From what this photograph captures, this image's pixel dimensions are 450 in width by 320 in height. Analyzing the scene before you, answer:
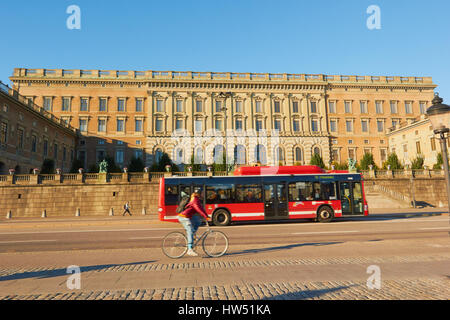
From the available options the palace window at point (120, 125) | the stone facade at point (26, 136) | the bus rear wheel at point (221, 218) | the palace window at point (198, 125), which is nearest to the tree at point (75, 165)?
the stone facade at point (26, 136)

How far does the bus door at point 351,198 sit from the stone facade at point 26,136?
113 feet

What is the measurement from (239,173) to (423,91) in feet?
188

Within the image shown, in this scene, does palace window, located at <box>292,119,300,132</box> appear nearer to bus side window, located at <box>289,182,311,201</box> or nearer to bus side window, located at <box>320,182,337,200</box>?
bus side window, located at <box>320,182,337,200</box>

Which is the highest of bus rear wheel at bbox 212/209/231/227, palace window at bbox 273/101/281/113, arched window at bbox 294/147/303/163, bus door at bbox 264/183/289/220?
palace window at bbox 273/101/281/113

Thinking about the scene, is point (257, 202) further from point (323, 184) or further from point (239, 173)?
point (323, 184)

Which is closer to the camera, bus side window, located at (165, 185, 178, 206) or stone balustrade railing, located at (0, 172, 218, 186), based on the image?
bus side window, located at (165, 185, 178, 206)

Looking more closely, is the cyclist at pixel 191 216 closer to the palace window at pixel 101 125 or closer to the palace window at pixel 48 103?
the palace window at pixel 101 125

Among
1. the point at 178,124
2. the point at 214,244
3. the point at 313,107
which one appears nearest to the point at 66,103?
the point at 178,124

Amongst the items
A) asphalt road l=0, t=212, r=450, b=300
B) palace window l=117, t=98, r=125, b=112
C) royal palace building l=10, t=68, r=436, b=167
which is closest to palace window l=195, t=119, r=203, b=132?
royal palace building l=10, t=68, r=436, b=167

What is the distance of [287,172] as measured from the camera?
1812 cm

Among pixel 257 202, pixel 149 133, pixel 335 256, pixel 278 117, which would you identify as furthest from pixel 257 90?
pixel 335 256

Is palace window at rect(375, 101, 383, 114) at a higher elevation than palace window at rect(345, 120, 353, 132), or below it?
higher

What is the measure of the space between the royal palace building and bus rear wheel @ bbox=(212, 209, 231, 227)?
3037 centimetres

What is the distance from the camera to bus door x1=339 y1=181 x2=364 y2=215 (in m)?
18.1
